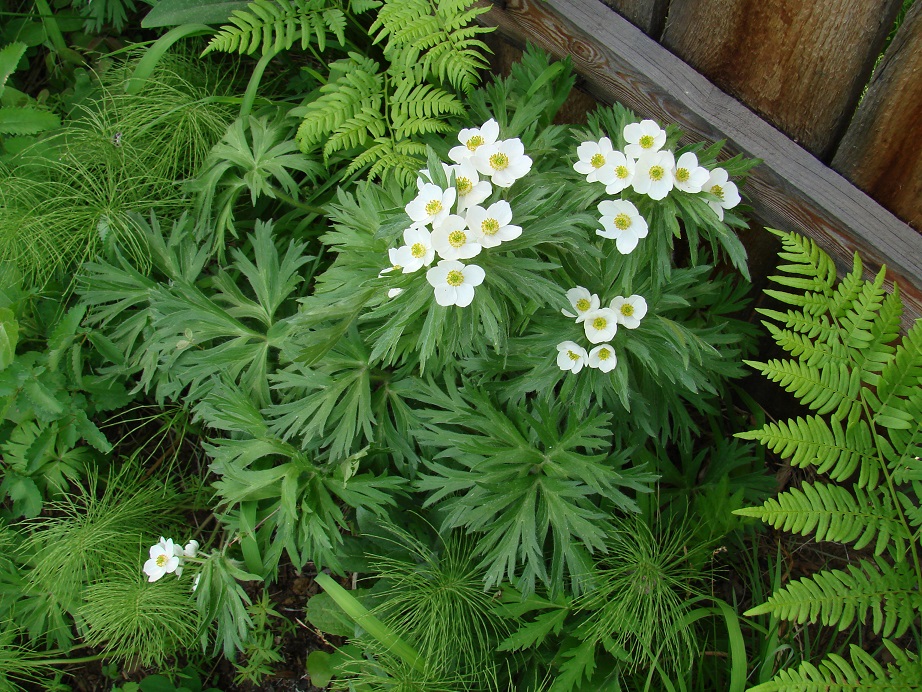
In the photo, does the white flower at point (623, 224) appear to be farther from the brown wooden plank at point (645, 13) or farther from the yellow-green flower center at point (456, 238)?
the brown wooden plank at point (645, 13)

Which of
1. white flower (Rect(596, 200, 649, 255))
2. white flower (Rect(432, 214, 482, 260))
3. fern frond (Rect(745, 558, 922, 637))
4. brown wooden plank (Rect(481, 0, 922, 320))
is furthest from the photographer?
brown wooden plank (Rect(481, 0, 922, 320))

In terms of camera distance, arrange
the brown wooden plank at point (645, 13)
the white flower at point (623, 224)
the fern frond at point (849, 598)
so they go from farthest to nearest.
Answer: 1. the brown wooden plank at point (645, 13)
2. the fern frond at point (849, 598)
3. the white flower at point (623, 224)

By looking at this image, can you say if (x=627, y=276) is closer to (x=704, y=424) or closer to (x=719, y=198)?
(x=719, y=198)

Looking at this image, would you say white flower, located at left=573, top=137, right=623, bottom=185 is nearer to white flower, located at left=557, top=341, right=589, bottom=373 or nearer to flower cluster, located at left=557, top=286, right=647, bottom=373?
flower cluster, located at left=557, top=286, right=647, bottom=373

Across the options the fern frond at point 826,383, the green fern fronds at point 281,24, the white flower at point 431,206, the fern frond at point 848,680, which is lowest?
the fern frond at point 848,680

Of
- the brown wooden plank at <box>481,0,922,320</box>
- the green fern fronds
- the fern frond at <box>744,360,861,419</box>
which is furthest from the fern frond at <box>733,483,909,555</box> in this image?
the green fern fronds

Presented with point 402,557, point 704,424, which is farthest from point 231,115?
point 704,424

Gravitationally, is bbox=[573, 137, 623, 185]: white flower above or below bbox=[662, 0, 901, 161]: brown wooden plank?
below

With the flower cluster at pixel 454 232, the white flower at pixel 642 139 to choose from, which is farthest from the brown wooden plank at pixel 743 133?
the flower cluster at pixel 454 232
